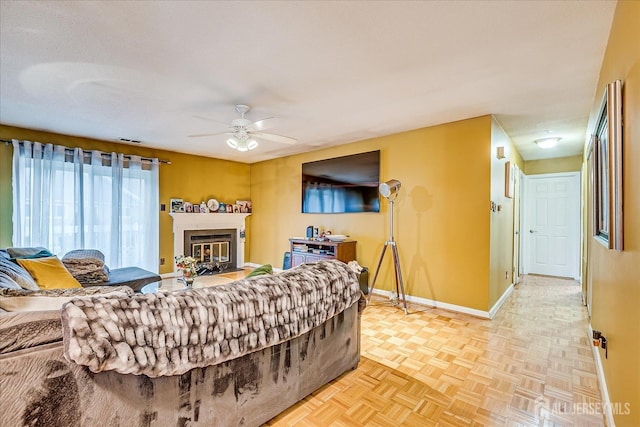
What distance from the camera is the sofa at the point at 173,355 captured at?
1.04 m

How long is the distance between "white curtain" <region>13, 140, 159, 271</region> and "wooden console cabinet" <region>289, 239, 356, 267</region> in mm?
2352

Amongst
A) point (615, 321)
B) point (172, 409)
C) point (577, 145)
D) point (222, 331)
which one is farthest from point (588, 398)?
point (577, 145)

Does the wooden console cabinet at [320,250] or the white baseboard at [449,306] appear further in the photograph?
the wooden console cabinet at [320,250]

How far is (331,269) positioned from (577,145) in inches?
192

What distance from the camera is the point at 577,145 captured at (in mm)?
4660

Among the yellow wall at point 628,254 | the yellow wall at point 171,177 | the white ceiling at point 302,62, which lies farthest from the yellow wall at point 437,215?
the yellow wall at point 171,177

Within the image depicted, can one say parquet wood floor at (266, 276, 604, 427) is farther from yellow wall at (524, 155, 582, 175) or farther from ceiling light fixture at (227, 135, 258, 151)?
yellow wall at (524, 155, 582, 175)

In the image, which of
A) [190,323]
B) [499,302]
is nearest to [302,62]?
[190,323]

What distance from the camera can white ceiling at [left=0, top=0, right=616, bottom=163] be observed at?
1.69m

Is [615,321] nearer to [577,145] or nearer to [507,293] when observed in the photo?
[507,293]

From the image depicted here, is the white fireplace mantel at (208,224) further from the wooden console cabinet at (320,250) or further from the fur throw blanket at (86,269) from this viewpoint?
the fur throw blanket at (86,269)

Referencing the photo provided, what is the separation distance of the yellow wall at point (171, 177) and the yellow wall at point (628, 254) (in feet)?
18.5

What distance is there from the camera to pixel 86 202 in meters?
4.38

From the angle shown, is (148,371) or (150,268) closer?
(148,371)
